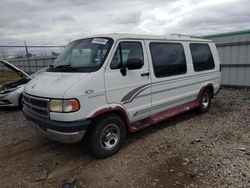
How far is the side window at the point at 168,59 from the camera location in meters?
4.49

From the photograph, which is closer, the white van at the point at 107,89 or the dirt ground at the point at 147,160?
the dirt ground at the point at 147,160

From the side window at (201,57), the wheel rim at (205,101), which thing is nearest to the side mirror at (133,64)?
the side window at (201,57)

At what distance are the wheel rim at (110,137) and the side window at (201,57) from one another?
2.92 metres

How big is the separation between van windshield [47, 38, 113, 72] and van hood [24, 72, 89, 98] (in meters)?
0.17

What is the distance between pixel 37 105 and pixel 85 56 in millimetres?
1213

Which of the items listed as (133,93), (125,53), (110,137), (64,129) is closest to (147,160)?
(110,137)

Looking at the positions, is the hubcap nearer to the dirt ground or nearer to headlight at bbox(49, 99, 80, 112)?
the dirt ground

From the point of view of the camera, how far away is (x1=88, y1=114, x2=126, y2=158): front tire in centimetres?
356

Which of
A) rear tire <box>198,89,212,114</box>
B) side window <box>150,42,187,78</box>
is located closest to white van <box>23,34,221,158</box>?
side window <box>150,42,187,78</box>

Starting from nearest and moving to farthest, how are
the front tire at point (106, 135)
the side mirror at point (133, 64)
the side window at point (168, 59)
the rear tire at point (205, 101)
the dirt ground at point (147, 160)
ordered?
the dirt ground at point (147, 160) < the front tire at point (106, 135) < the side mirror at point (133, 64) < the side window at point (168, 59) < the rear tire at point (205, 101)

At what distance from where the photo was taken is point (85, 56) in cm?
392

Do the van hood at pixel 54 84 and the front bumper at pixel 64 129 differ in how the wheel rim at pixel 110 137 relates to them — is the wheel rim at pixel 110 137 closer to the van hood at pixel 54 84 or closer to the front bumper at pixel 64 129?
the front bumper at pixel 64 129

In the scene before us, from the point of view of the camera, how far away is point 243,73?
9242 mm

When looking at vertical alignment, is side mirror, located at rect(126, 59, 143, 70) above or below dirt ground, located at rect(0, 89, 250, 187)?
above
